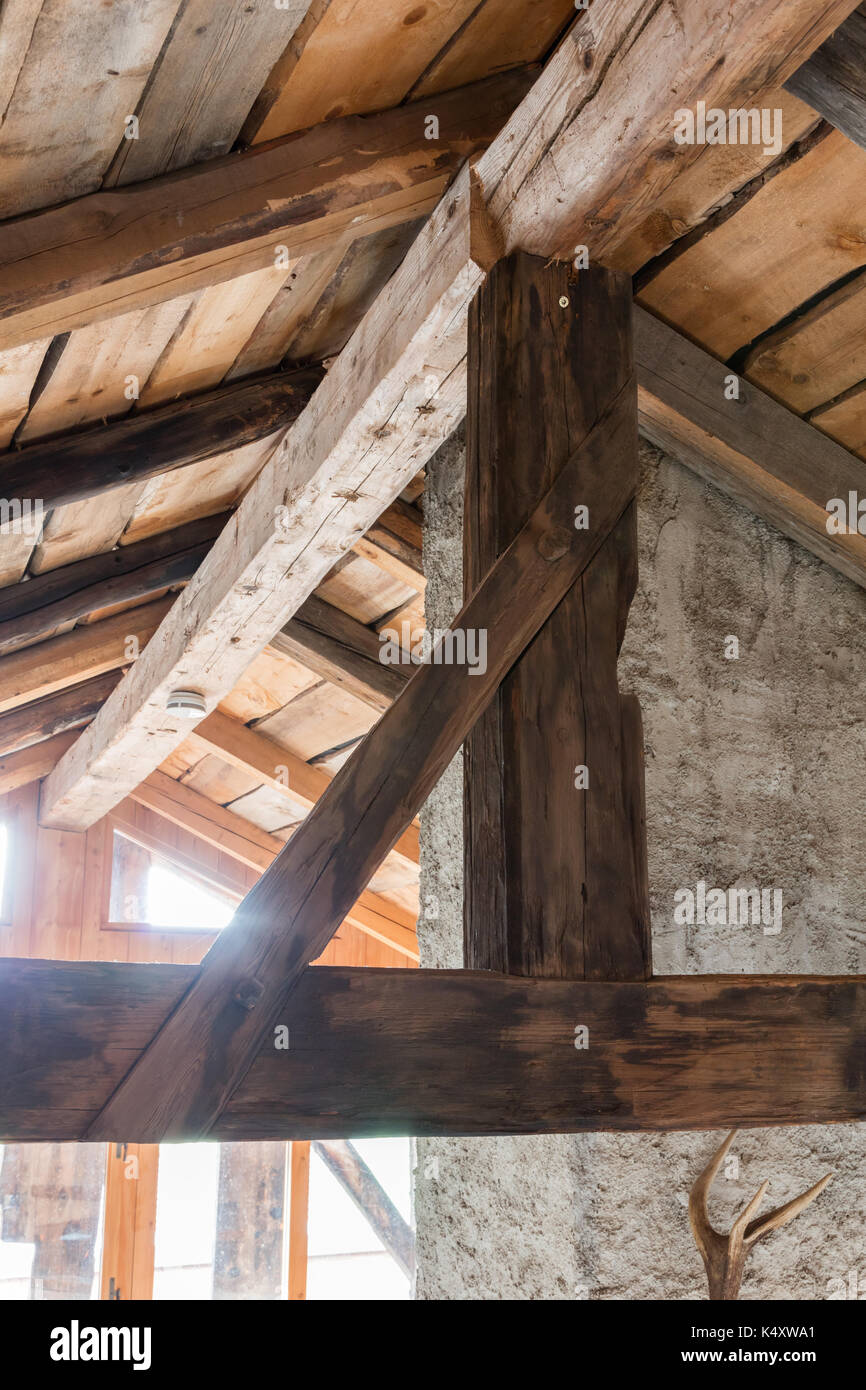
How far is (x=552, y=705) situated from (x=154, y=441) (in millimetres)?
1523

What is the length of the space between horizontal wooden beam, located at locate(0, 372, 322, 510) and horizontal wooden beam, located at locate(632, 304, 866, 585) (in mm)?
930

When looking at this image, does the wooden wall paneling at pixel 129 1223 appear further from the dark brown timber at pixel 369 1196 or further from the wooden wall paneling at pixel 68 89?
the wooden wall paneling at pixel 68 89

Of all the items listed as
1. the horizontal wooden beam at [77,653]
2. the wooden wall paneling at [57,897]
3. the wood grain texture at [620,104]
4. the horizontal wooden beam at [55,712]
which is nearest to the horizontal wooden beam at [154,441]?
the wood grain texture at [620,104]

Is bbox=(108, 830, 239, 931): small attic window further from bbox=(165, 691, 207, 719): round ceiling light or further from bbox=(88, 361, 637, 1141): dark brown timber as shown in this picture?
bbox=(88, 361, 637, 1141): dark brown timber

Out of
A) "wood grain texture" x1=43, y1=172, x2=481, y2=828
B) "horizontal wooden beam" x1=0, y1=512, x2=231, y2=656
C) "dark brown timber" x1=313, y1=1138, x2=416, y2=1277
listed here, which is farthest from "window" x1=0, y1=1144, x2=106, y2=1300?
"horizontal wooden beam" x1=0, y1=512, x2=231, y2=656

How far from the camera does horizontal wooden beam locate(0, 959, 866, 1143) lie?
1188mm

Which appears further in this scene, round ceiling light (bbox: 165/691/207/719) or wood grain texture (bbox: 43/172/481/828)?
round ceiling light (bbox: 165/691/207/719)

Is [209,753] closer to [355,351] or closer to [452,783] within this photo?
[452,783]

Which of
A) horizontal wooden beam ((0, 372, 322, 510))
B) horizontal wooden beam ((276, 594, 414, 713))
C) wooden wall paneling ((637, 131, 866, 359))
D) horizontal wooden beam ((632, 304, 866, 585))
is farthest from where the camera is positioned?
horizontal wooden beam ((276, 594, 414, 713))

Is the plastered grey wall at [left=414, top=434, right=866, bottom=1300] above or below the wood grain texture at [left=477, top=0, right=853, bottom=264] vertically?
below

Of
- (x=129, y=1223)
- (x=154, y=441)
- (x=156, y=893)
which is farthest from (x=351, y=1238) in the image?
(x=154, y=441)

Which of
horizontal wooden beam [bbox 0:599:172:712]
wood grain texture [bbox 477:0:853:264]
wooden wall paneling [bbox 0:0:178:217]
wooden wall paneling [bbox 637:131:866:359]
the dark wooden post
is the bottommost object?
the dark wooden post

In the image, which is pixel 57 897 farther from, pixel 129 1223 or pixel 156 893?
pixel 129 1223
